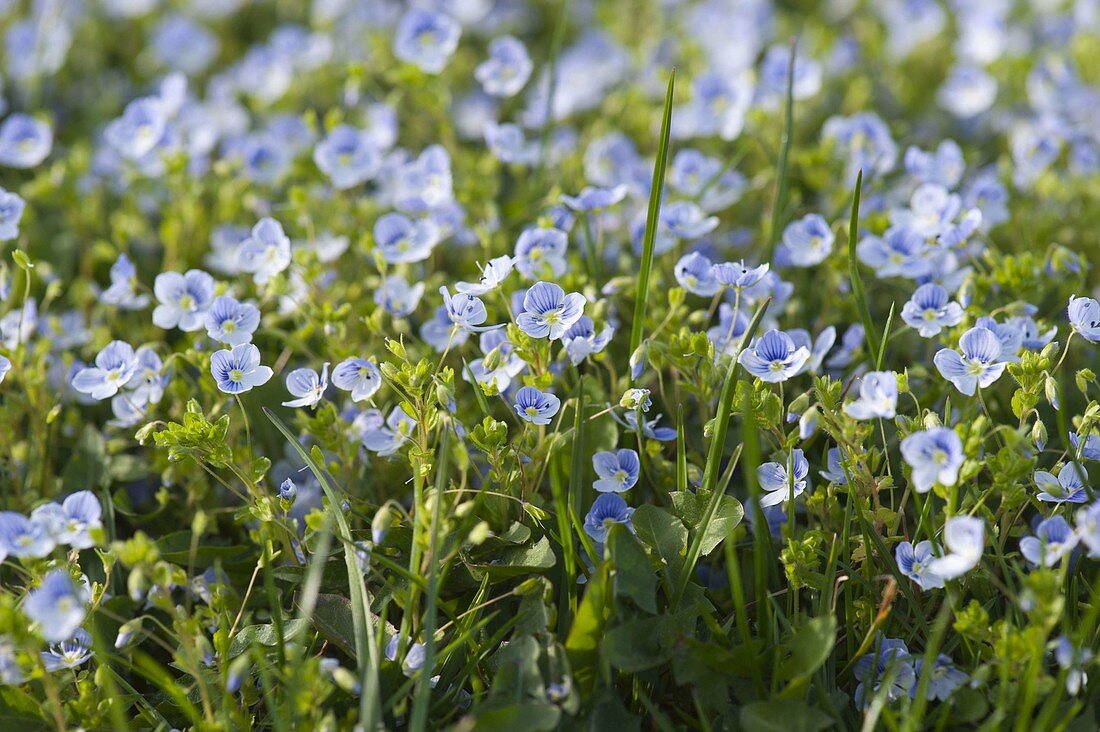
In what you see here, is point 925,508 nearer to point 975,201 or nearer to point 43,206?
point 975,201

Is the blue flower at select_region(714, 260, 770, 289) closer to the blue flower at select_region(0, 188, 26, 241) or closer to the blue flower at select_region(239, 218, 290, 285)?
the blue flower at select_region(239, 218, 290, 285)

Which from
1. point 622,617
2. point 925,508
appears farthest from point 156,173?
point 925,508

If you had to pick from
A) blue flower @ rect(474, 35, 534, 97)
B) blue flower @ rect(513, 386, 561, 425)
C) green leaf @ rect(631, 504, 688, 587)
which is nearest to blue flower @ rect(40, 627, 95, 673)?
blue flower @ rect(513, 386, 561, 425)

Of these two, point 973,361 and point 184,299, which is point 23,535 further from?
point 973,361

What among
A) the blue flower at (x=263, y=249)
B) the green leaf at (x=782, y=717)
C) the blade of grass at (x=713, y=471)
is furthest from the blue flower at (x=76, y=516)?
the green leaf at (x=782, y=717)

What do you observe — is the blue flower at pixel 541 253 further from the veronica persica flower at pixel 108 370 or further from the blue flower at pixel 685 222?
the veronica persica flower at pixel 108 370
